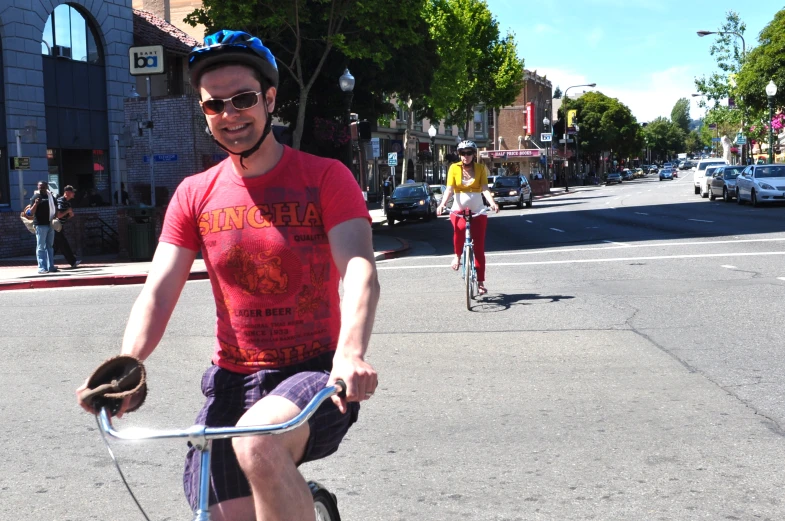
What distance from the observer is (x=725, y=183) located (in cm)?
4012

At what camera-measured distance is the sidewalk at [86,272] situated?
55.4 ft

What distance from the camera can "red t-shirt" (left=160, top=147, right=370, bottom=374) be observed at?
2816mm

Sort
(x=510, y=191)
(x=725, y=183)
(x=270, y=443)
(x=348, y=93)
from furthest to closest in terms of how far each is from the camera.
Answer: (x=510, y=191)
(x=725, y=183)
(x=348, y=93)
(x=270, y=443)

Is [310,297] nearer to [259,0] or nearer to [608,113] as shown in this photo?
[259,0]

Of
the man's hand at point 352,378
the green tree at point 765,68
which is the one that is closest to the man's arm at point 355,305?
the man's hand at point 352,378

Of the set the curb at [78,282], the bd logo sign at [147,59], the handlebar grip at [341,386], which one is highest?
the bd logo sign at [147,59]

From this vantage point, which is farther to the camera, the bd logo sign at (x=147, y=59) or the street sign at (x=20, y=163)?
the street sign at (x=20, y=163)

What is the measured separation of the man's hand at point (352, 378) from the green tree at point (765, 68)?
151 feet

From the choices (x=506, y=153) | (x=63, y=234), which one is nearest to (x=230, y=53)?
(x=63, y=234)

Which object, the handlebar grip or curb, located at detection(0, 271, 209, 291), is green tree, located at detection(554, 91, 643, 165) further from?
the handlebar grip

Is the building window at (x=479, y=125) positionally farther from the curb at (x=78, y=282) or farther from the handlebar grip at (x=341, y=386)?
the handlebar grip at (x=341, y=386)

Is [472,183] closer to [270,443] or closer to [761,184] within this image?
[270,443]

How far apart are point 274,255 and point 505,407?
3.94 m

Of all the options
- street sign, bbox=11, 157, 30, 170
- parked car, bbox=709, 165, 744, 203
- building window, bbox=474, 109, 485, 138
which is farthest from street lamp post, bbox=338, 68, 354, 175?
building window, bbox=474, 109, 485, 138
